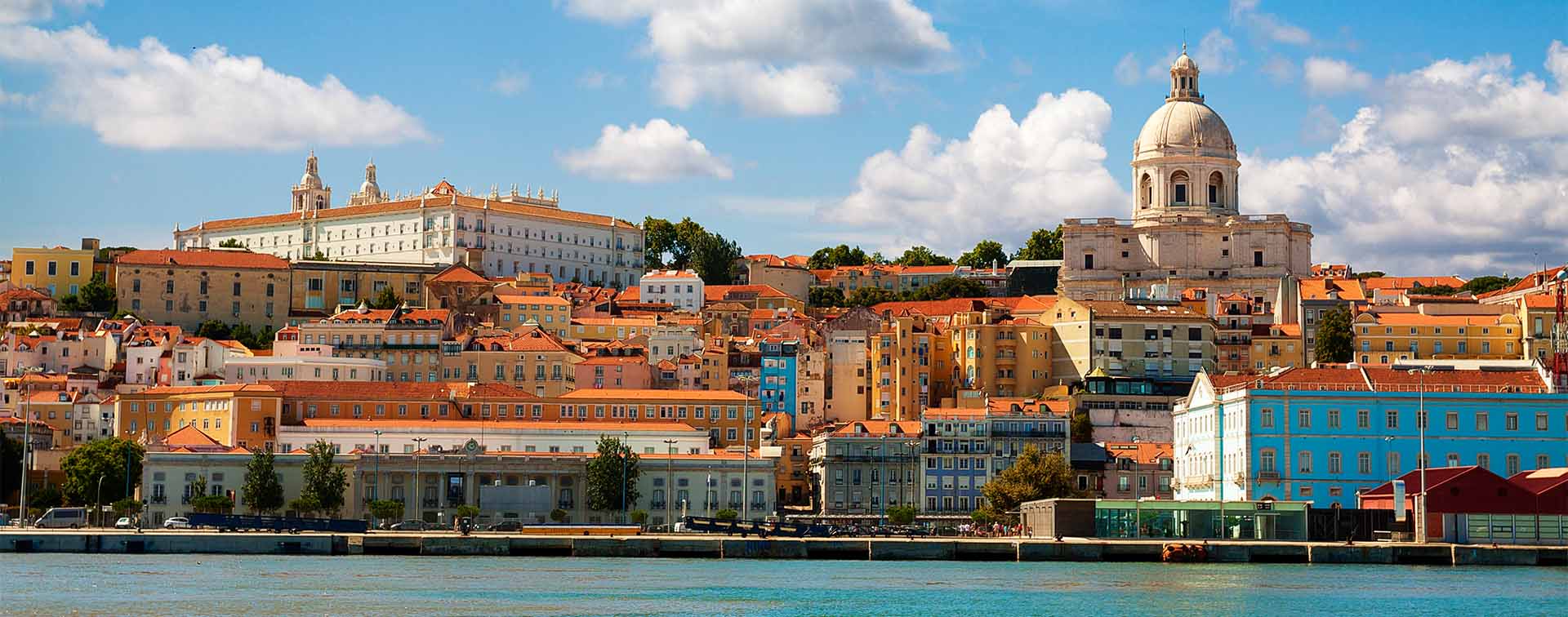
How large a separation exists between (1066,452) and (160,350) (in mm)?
49674

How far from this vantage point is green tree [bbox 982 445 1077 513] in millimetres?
91375

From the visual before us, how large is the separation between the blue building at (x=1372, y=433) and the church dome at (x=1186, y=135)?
61.9 m

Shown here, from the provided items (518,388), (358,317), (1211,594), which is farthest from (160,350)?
(1211,594)

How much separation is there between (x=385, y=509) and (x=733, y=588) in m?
31.6

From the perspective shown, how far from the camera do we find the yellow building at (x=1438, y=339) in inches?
4579

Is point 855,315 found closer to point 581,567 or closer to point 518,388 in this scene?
point 518,388

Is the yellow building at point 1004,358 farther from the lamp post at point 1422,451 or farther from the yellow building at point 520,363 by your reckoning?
the lamp post at point 1422,451

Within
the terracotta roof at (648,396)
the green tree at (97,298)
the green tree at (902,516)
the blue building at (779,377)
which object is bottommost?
the green tree at (902,516)

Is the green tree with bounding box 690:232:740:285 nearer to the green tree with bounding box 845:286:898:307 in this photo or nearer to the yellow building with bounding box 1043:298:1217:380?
the green tree with bounding box 845:286:898:307

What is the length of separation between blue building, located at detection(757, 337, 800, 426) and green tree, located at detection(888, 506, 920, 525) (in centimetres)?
2454

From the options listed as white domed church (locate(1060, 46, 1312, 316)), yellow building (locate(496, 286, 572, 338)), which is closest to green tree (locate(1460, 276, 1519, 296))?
white domed church (locate(1060, 46, 1312, 316))

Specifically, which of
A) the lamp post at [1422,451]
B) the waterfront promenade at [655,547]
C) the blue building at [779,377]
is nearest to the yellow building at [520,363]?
the blue building at [779,377]

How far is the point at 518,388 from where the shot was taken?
11612 centimetres

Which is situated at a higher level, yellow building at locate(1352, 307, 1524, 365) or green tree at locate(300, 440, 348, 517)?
yellow building at locate(1352, 307, 1524, 365)
